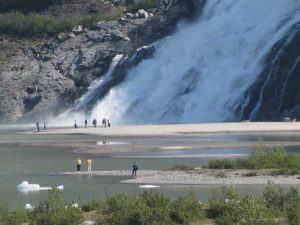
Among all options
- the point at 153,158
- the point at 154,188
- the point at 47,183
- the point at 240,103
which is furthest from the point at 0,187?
the point at 240,103

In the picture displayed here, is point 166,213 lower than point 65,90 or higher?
lower

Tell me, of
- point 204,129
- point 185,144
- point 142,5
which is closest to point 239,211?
point 185,144

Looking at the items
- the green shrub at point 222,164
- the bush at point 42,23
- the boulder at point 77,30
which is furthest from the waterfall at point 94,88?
the green shrub at point 222,164

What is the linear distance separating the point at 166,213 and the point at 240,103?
2674 inches

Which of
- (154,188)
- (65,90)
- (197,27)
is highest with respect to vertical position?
(197,27)

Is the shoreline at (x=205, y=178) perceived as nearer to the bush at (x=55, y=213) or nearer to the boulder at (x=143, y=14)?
the bush at (x=55, y=213)

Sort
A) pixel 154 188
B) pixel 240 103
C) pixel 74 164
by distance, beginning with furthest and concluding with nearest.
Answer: pixel 240 103
pixel 74 164
pixel 154 188

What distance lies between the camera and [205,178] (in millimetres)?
40406

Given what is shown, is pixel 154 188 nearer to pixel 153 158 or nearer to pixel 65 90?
pixel 153 158

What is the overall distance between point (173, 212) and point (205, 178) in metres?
15.1

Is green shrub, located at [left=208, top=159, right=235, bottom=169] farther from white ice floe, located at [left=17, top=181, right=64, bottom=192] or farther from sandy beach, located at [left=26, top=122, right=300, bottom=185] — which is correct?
white ice floe, located at [left=17, top=181, right=64, bottom=192]

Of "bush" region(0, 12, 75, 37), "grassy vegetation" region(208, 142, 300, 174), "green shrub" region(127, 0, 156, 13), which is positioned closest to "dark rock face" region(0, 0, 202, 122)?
"bush" region(0, 12, 75, 37)

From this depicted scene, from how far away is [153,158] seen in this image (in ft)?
171

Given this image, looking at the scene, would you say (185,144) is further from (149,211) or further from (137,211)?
(137,211)
